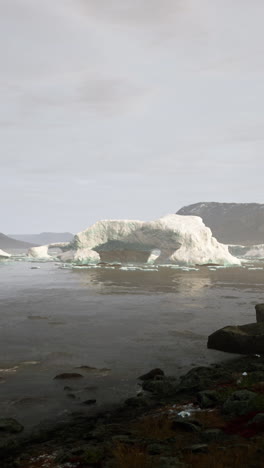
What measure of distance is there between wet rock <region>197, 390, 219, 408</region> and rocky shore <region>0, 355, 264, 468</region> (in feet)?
0.06

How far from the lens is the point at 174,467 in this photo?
4.21 metres

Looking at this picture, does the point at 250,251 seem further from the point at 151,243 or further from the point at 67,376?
the point at 67,376

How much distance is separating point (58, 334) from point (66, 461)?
9.11 meters

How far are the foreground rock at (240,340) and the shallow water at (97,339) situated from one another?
43 cm

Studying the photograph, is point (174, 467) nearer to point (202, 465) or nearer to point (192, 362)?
point (202, 465)

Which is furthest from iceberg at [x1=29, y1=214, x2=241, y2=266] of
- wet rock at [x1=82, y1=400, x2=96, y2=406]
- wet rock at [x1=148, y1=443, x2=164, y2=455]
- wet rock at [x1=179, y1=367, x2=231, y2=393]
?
wet rock at [x1=148, y1=443, x2=164, y2=455]

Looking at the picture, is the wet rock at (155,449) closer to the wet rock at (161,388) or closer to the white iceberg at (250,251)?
the wet rock at (161,388)

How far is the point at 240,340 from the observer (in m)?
11.7

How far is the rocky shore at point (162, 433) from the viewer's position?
458 centimetres

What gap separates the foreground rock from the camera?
11573 mm

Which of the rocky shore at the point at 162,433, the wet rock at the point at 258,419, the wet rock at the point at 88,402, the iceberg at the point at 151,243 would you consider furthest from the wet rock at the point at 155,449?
the iceberg at the point at 151,243

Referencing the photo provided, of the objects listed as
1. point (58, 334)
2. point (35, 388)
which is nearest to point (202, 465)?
point (35, 388)

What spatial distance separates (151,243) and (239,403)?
54524 millimetres

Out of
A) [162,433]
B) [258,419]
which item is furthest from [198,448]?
[258,419]
